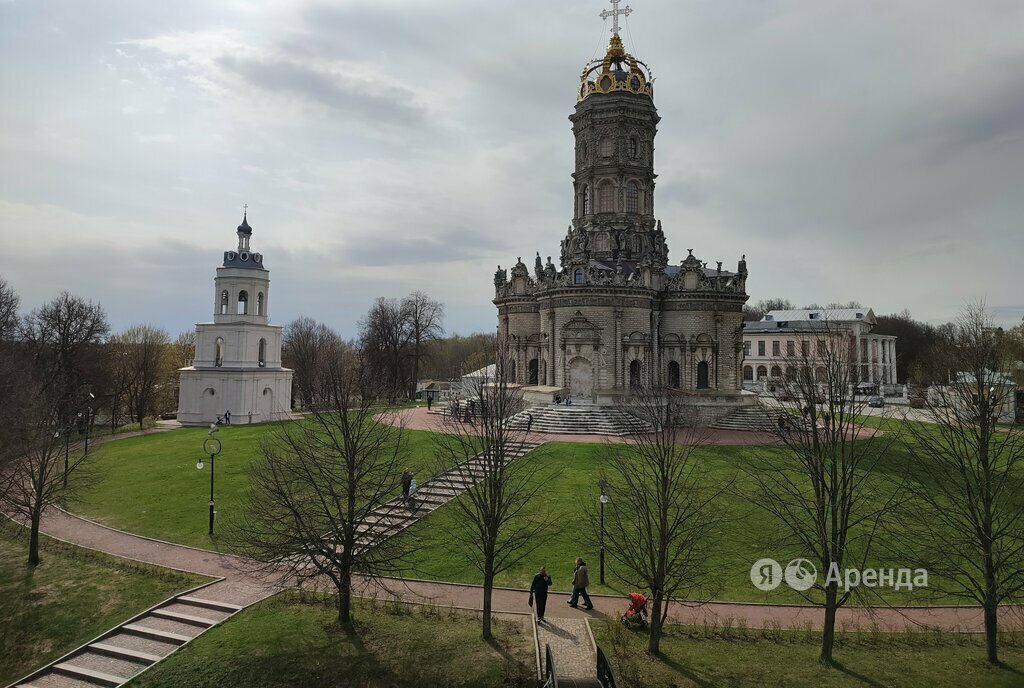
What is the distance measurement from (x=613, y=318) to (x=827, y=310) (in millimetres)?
50555

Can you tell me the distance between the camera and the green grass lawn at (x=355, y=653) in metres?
11.8

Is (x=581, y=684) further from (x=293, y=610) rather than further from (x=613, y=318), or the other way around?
(x=613, y=318)

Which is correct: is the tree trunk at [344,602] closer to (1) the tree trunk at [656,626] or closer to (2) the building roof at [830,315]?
(1) the tree trunk at [656,626]

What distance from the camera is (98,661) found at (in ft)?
43.4

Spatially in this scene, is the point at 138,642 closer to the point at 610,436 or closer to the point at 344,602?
the point at 344,602

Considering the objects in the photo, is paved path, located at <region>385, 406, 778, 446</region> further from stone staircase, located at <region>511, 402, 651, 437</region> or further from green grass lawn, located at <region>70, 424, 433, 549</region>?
green grass lawn, located at <region>70, 424, 433, 549</region>

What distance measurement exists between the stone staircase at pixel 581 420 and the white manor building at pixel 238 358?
2064 centimetres

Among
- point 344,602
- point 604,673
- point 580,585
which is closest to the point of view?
point 604,673

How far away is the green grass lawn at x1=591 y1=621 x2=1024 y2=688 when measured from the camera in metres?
11.5

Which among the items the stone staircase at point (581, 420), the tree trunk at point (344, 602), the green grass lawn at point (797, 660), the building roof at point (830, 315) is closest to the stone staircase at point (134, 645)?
the tree trunk at point (344, 602)

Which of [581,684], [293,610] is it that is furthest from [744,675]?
[293,610]

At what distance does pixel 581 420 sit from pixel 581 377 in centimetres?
551

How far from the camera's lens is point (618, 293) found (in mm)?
41250

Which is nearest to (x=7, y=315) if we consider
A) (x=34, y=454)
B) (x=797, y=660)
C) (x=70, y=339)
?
(x=70, y=339)
